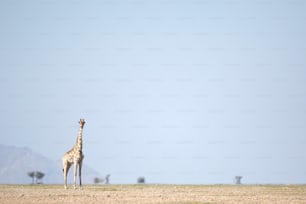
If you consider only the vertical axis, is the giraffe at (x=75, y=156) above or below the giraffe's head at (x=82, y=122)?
below

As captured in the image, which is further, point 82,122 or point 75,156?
point 82,122

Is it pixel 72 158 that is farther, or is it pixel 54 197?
pixel 72 158

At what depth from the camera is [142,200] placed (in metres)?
40.4

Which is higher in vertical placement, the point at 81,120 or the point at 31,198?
the point at 81,120

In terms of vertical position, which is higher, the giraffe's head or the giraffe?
the giraffe's head

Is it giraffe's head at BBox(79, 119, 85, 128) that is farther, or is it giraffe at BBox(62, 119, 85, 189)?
giraffe's head at BBox(79, 119, 85, 128)

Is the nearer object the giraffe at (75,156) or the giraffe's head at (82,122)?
the giraffe at (75,156)

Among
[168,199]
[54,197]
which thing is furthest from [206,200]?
[54,197]

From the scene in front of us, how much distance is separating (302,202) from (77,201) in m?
12.3

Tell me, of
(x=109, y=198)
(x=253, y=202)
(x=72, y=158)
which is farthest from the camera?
(x=72, y=158)

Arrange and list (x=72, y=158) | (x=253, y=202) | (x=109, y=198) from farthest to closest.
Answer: (x=72, y=158)
(x=109, y=198)
(x=253, y=202)

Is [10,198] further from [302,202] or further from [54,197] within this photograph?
[302,202]

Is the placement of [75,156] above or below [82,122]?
below

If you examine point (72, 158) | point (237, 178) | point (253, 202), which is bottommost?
point (253, 202)
